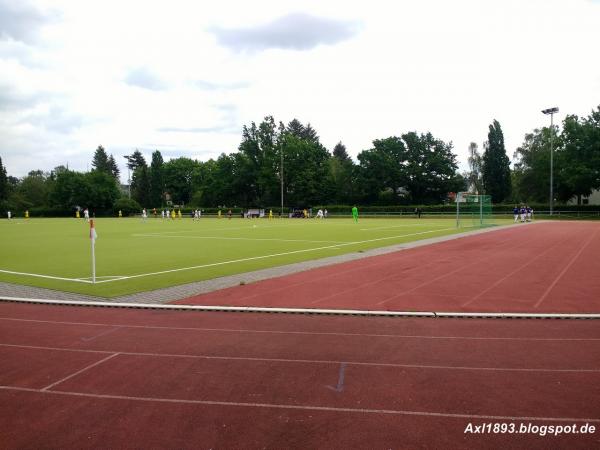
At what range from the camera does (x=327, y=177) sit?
293ft

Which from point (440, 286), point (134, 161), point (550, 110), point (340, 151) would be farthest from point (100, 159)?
point (440, 286)

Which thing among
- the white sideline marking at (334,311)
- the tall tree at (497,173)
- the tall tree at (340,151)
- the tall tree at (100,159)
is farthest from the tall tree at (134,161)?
the white sideline marking at (334,311)

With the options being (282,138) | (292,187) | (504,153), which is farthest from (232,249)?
(282,138)

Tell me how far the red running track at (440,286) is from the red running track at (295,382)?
1.28 metres

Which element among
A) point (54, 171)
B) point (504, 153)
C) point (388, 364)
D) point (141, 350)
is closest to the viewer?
point (388, 364)

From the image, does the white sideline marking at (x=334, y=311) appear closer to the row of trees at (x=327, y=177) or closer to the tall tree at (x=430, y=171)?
the row of trees at (x=327, y=177)

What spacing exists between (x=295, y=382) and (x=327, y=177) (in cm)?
8519

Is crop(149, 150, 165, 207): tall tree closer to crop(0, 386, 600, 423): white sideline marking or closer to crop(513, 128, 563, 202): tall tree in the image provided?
crop(513, 128, 563, 202): tall tree

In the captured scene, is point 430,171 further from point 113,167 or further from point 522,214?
point 113,167

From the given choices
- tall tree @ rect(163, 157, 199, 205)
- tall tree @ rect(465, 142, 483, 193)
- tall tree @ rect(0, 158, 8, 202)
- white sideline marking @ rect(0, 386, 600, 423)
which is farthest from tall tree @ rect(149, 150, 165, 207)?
white sideline marking @ rect(0, 386, 600, 423)

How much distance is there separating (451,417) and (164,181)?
380ft

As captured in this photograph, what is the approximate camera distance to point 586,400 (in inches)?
177

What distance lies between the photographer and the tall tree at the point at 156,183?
4316 inches

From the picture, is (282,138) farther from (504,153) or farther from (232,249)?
(232,249)
